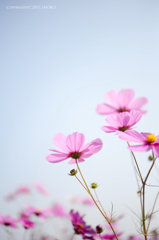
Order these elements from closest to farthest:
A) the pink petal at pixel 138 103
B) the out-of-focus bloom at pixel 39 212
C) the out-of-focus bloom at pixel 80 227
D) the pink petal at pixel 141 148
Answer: the pink petal at pixel 141 148 → the out-of-focus bloom at pixel 80 227 → the pink petal at pixel 138 103 → the out-of-focus bloom at pixel 39 212

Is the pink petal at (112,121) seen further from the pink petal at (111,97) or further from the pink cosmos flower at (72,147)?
the pink petal at (111,97)

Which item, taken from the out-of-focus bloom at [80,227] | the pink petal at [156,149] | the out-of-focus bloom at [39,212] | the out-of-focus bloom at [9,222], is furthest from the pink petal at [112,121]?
the out-of-focus bloom at [9,222]

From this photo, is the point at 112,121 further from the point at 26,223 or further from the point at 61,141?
the point at 26,223

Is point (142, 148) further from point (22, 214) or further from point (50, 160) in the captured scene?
point (22, 214)

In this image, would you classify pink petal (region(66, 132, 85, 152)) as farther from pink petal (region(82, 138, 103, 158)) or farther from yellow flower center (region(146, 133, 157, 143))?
yellow flower center (region(146, 133, 157, 143))

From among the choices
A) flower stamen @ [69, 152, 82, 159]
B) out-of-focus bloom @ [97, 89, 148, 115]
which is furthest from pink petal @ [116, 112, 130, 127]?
out-of-focus bloom @ [97, 89, 148, 115]

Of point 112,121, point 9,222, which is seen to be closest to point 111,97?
point 112,121

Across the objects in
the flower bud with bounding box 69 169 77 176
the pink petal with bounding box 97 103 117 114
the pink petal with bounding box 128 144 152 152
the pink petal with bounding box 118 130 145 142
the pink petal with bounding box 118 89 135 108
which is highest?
the pink petal with bounding box 118 89 135 108


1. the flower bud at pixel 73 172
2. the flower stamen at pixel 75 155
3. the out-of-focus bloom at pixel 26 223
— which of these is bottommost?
the out-of-focus bloom at pixel 26 223
